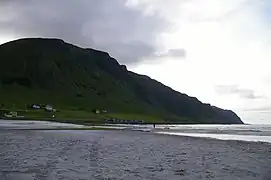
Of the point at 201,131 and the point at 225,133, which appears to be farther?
the point at 201,131

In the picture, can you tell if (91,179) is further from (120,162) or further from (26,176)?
(120,162)

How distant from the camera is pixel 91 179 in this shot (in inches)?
673

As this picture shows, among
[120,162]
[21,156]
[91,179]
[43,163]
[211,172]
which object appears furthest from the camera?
[21,156]

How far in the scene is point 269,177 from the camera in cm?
1889

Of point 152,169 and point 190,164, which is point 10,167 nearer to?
point 152,169

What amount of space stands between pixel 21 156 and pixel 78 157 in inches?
129

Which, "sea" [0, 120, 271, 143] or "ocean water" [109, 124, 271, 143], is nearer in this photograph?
"ocean water" [109, 124, 271, 143]

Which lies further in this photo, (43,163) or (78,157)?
(78,157)

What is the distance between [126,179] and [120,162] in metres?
6.21

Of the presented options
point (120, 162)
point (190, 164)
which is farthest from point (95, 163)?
point (190, 164)

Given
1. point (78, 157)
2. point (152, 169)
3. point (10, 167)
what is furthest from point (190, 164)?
point (10, 167)

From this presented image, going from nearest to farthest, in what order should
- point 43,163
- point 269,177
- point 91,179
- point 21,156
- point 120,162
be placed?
1. point 91,179
2. point 269,177
3. point 43,163
4. point 120,162
5. point 21,156

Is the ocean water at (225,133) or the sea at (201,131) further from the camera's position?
the sea at (201,131)

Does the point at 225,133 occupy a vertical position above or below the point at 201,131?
below
